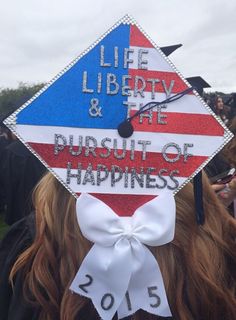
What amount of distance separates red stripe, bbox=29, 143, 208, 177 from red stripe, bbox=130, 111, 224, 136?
61 mm

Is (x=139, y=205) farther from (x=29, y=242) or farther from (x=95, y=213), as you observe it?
(x=29, y=242)

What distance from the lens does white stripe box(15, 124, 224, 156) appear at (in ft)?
3.30

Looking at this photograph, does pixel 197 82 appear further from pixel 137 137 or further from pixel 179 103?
pixel 137 137

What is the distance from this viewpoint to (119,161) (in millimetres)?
1039

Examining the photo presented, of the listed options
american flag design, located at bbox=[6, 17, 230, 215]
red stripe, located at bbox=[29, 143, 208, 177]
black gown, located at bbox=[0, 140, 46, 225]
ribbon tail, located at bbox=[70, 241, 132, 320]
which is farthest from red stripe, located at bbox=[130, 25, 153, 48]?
black gown, located at bbox=[0, 140, 46, 225]

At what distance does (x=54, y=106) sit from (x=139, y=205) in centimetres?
31

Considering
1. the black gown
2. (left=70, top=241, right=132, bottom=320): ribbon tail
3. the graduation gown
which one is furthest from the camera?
the black gown

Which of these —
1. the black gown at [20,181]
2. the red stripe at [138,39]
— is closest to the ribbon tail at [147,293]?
the red stripe at [138,39]

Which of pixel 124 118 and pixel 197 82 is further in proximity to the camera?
pixel 197 82

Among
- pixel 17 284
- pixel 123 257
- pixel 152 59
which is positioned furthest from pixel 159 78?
pixel 17 284

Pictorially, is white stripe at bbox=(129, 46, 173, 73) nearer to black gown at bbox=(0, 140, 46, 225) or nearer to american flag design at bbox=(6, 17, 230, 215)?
american flag design at bbox=(6, 17, 230, 215)

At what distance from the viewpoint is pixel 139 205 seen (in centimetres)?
106

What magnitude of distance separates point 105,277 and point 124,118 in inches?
14.7

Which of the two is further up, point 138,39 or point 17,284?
point 138,39
